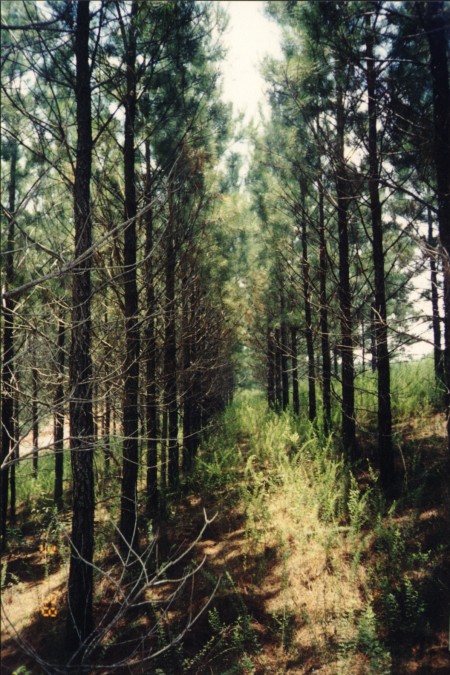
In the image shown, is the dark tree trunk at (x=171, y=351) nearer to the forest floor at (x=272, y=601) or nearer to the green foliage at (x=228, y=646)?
the forest floor at (x=272, y=601)

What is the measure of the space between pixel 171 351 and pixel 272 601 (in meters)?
4.38

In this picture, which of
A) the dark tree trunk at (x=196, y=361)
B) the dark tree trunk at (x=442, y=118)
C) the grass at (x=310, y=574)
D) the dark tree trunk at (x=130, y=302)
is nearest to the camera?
the dark tree trunk at (x=442, y=118)

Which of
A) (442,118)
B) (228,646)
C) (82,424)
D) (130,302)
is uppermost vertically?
(442,118)

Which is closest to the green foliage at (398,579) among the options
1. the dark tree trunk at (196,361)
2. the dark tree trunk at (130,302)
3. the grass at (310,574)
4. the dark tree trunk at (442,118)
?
the grass at (310,574)

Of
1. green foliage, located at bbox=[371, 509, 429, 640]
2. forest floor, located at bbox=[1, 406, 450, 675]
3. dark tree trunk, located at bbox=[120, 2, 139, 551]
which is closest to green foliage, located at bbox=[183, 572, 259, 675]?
forest floor, located at bbox=[1, 406, 450, 675]

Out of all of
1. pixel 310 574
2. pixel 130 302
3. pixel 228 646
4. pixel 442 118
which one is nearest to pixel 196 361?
pixel 130 302

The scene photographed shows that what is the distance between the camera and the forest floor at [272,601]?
4.18 meters

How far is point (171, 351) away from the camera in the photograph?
7812mm

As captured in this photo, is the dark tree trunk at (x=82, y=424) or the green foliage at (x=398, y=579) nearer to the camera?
the green foliage at (x=398, y=579)

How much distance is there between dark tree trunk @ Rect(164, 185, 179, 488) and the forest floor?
69.5 inches

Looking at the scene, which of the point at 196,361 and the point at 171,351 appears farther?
the point at 171,351

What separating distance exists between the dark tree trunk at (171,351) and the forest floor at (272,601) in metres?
1.76

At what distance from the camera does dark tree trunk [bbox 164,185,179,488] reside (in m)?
5.92

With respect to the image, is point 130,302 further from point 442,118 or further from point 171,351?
point 442,118
